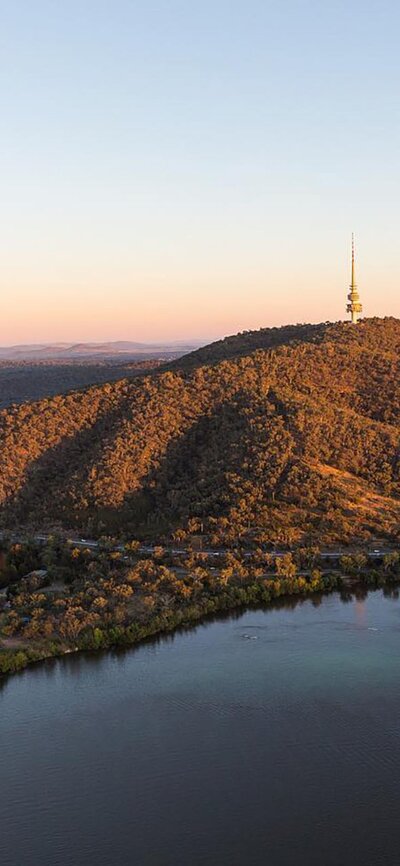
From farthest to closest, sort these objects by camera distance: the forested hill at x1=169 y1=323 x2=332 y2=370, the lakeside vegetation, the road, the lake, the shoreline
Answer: the forested hill at x1=169 y1=323 x2=332 y2=370 < the road < the lakeside vegetation < the shoreline < the lake

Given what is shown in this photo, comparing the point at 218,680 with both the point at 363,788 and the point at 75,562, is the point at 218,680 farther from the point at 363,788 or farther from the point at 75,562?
the point at 75,562

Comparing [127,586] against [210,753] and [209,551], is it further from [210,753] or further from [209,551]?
[210,753]

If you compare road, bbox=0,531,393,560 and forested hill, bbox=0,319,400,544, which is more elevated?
forested hill, bbox=0,319,400,544

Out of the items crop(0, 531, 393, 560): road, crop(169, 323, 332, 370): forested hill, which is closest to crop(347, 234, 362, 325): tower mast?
crop(169, 323, 332, 370): forested hill

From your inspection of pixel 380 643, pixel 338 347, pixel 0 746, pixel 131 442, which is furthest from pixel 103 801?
pixel 338 347

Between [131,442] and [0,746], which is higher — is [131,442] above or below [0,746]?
above

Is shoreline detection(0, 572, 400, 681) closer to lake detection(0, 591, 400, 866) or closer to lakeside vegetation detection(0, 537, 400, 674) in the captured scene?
lakeside vegetation detection(0, 537, 400, 674)
